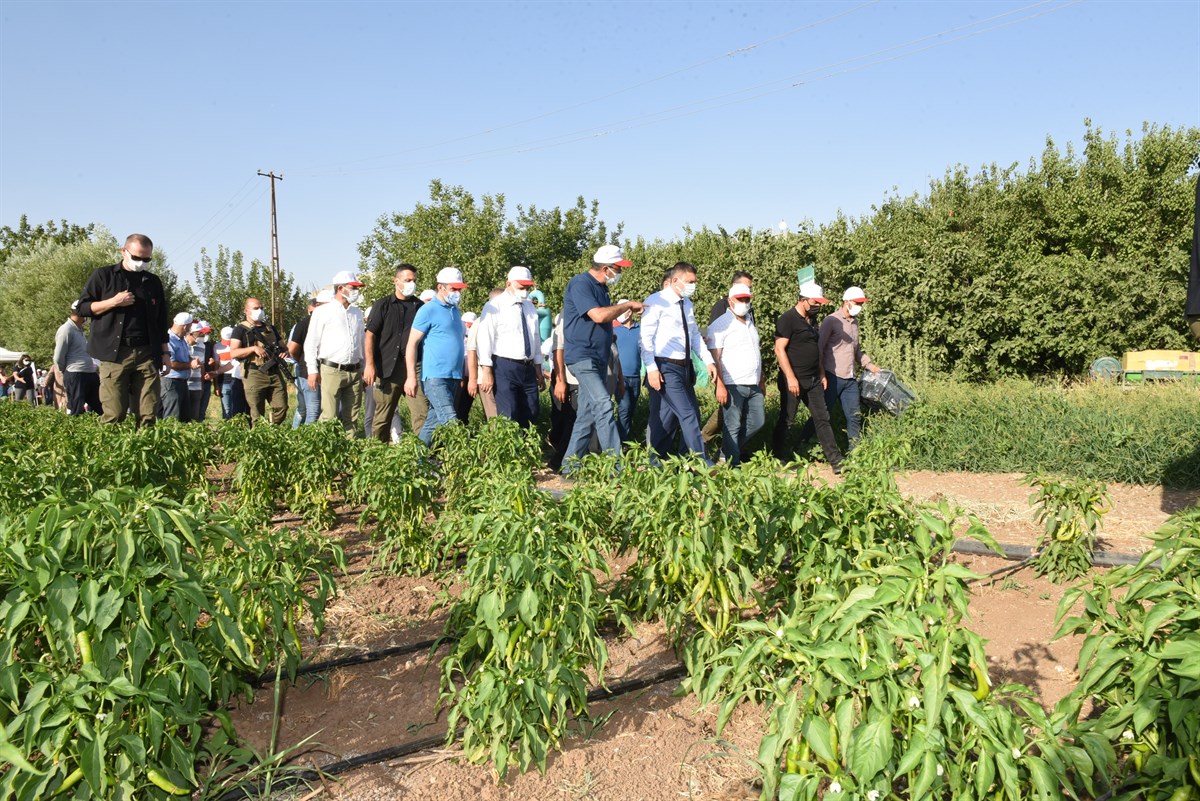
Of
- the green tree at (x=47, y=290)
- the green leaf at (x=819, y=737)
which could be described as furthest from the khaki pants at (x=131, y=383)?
the green tree at (x=47, y=290)

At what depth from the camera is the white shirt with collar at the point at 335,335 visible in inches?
317

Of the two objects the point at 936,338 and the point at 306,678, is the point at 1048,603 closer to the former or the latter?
the point at 306,678

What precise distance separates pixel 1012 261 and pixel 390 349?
8.92 metres

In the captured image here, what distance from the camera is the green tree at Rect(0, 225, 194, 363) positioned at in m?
40.4

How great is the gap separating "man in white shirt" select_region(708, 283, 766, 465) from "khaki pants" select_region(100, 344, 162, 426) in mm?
4492

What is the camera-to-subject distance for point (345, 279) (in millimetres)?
8461

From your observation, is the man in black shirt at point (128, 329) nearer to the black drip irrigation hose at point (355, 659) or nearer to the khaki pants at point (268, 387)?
the khaki pants at point (268, 387)

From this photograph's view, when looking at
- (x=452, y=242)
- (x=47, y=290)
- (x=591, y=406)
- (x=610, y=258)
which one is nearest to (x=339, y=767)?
(x=591, y=406)

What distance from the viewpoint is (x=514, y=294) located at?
7062mm

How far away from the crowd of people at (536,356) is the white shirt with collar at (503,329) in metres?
0.01

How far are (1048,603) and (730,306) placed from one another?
158 inches

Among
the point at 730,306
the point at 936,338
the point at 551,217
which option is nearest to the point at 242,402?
the point at 730,306

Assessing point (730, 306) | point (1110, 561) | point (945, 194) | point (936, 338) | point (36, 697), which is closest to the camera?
point (36, 697)

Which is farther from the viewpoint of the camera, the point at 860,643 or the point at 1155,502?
the point at 1155,502
